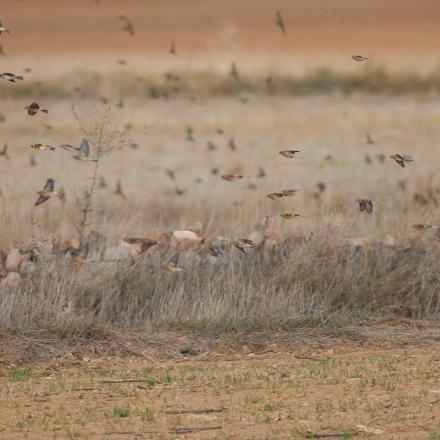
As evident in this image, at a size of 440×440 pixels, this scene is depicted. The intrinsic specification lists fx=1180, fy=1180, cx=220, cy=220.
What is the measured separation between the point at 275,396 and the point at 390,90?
3707 cm

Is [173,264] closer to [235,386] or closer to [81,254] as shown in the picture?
[81,254]

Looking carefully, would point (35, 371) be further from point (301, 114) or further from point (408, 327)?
point (301, 114)

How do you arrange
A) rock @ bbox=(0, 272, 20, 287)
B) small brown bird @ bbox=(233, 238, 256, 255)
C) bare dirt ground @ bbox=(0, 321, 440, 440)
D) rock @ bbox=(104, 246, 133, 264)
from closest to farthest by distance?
bare dirt ground @ bbox=(0, 321, 440, 440) → rock @ bbox=(0, 272, 20, 287) → small brown bird @ bbox=(233, 238, 256, 255) → rock @ bbox=(104, 246, 133, 264)

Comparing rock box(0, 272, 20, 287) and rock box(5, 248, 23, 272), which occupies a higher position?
rock box(0, 272, 20, 287)

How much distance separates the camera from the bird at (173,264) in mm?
10391

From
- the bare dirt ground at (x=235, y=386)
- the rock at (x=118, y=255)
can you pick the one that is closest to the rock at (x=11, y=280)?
the rock at (x=118, y=255)

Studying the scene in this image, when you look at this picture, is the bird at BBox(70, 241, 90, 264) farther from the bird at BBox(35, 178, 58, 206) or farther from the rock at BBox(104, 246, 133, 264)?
the bird at BBox(35, 178, 58, 206)

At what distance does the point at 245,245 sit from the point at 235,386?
2751mm

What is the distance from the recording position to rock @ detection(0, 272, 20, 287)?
1004 centimetres

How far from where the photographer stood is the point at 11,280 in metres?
10.1

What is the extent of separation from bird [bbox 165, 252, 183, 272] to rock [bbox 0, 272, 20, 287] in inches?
52.2

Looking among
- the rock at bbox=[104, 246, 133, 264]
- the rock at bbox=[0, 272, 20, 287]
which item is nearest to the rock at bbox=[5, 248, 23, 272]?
the rock at bbox=[0, 272, 20, 287]

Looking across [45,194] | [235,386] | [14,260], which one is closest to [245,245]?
[45,194]

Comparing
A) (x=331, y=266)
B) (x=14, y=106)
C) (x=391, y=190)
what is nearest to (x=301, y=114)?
(x=14, y=106)
